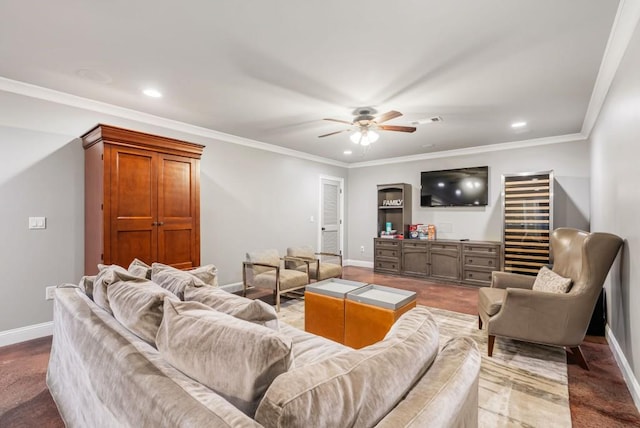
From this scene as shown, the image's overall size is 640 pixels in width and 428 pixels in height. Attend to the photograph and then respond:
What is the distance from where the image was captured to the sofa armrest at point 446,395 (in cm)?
82

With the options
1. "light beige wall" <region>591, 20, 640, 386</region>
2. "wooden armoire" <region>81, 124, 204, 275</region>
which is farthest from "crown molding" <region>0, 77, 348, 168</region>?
"light beige wall" <region>591, 20, 640, 386</region>

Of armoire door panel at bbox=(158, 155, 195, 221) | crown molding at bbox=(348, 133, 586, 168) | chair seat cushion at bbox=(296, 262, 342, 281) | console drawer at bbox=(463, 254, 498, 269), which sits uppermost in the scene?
crown molding at bbox=(348, 133, 586, 168)

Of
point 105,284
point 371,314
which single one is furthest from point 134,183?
point 371,314

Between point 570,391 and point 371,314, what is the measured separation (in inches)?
57.6

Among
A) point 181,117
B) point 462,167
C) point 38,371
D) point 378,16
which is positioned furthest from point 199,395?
point 462,167

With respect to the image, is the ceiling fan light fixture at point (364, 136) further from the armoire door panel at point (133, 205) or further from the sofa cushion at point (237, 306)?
the sofa cushion at point (237, 306)

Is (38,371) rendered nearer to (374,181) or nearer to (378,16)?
(378,16)

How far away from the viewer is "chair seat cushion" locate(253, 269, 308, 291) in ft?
13.0

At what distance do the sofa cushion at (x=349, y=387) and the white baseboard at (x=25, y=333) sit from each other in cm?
364

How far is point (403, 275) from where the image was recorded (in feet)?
19.6

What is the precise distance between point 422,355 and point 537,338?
207cm

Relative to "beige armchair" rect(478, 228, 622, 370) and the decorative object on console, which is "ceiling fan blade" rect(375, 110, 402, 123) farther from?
the decorative object on console

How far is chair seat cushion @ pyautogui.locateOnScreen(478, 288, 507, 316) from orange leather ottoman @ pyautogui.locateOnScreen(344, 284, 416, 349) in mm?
706

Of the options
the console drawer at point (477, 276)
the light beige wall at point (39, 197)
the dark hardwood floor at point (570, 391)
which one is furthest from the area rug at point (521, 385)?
the light beige wall at point (39, 197)
